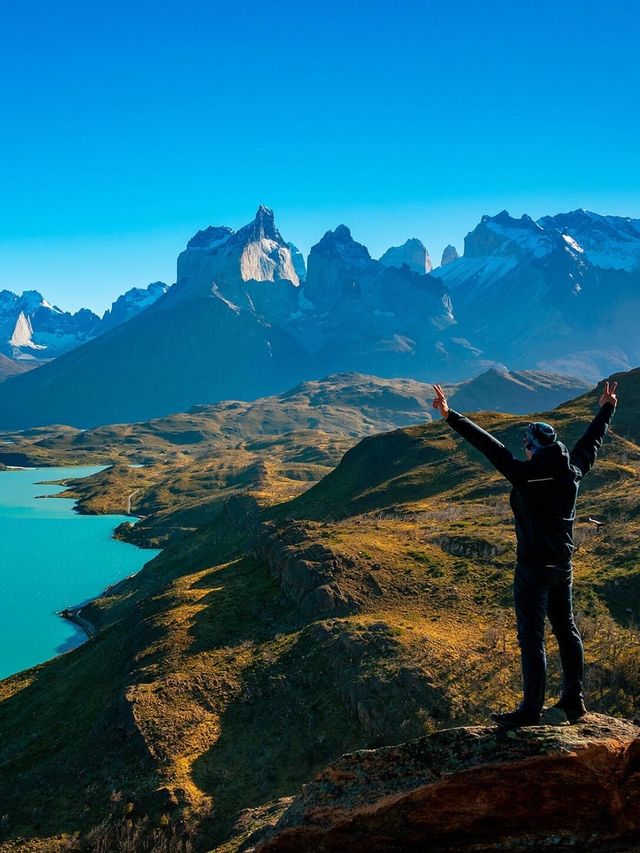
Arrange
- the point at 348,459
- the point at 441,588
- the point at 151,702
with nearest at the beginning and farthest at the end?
the point at 151,702
the point at 441,588
the point at 348,459

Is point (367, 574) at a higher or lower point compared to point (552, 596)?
lower

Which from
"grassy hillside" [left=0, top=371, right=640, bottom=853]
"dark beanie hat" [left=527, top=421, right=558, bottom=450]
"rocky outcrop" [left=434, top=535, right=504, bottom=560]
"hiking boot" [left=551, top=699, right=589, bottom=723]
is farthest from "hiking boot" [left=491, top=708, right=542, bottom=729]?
"rocky outcrop" [left=434, top=535, right=504, bottom=560]

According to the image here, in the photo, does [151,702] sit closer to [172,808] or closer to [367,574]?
[172,808]

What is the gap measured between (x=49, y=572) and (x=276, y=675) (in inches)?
4400

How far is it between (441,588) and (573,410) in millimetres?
66022

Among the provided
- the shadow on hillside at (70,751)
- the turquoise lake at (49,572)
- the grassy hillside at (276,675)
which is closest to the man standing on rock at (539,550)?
the grassy hillside at (276,675)

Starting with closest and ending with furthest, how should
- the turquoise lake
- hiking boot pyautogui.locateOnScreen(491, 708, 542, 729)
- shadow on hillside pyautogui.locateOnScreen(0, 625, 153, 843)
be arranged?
hiking boot pyautogui.locateOnScreen(491, 708, 542, 729) → shadow on hillside pyautogui.locateOnScreen(0, 625, 153, 843) → the turquoise lake

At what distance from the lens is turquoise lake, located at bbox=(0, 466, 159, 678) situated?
92562 millimetres

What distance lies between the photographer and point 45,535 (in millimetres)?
169875

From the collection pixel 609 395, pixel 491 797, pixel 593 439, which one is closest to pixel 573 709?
pixel 491 797

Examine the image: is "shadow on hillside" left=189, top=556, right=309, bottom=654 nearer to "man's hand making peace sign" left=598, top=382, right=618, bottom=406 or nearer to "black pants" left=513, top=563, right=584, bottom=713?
"black pants" left=513, top=563, right=584, bottom=713

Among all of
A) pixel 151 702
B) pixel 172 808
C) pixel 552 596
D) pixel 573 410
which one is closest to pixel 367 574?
pixel 151 702

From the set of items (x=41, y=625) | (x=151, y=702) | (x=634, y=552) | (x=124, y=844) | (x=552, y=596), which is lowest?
(x=41, y=625)

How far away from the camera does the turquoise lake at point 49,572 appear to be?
92.6 meters
